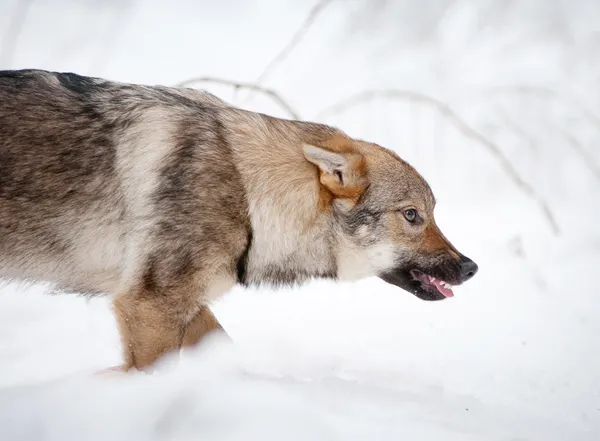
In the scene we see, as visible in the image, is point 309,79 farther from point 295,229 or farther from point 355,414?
point 355,414

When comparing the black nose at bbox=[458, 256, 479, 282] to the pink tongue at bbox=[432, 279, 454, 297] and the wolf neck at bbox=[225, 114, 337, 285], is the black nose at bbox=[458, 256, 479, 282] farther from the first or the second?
the wolf neck at bbox=[225, 114, 337, 285]

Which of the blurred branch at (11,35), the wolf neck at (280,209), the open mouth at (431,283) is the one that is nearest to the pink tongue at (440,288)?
the open mouth at (431,283)

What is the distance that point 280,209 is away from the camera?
12.1 feet

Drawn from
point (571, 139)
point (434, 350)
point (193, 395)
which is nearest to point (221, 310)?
point (434, 350)

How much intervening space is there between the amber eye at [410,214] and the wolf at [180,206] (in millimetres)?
18

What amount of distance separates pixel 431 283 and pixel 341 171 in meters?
0.84

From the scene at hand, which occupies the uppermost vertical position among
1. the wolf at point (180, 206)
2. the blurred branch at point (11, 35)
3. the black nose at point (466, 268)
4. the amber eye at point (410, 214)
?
the amber eye at point (410, 214)

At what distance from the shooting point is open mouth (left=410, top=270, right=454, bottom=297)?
387 cm

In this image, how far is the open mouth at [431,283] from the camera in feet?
12.7

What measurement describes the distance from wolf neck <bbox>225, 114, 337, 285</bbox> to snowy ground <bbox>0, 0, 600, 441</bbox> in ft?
1.88

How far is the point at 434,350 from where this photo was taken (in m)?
4.37

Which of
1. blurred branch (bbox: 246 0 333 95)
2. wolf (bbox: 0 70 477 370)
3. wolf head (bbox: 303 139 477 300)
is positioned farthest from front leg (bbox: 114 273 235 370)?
blurred branch (bbox: 246 0 333 95)

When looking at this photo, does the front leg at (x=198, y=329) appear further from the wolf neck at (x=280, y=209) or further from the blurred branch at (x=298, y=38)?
Result: the blurred branch at (x=298, y=38)

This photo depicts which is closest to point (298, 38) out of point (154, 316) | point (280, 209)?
point (280, 209)
